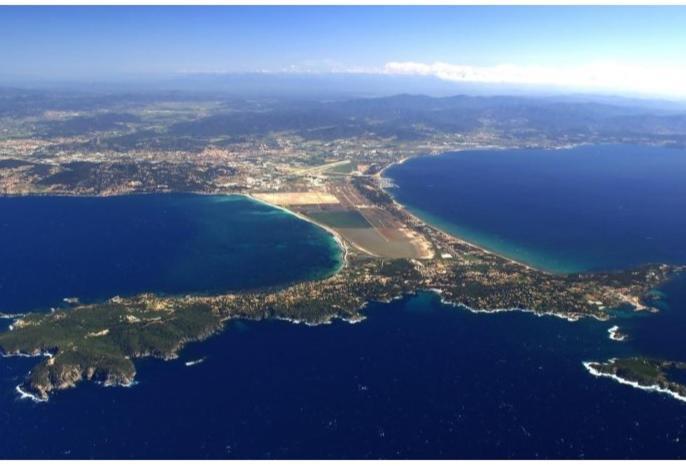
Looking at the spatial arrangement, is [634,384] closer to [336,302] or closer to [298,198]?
[336,302]

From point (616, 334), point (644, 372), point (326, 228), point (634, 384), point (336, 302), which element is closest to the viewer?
point (634, 384)

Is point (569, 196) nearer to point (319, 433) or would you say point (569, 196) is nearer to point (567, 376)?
point (567, 376)

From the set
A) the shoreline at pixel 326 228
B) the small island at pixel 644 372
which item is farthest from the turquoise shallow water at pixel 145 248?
the small island at pixel 644 372

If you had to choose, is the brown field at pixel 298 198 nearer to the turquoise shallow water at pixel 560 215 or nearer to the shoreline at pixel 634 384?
the turquoise shallow water at pixel 560 215

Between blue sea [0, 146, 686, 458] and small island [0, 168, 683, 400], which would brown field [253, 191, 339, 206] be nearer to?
small island [0, 168, 683, 400]

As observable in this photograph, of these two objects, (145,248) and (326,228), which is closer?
(145,248)

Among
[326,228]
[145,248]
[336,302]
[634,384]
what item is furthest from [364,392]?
[326,228]

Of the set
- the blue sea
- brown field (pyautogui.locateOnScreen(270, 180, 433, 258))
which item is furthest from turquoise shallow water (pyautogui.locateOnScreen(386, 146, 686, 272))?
brown field (pyautogui.locateOnScreen(270, 180, 433, 258))

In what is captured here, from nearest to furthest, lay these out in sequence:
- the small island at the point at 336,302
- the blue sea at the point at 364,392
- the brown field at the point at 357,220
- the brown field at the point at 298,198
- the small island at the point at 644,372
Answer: the blue sea at the point at 364,392, the small island at the point at 644,372, the small island at the point at 336,302, the brown field at the point at 357,220, the brown field at the point at 298,198

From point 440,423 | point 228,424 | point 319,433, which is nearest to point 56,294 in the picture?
point 228,424
